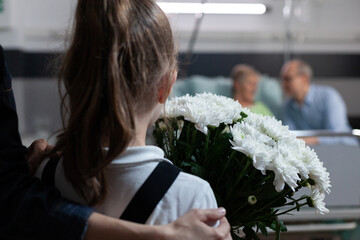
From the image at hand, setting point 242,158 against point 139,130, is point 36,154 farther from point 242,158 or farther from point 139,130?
point 242,158

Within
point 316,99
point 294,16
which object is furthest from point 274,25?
point 316,99

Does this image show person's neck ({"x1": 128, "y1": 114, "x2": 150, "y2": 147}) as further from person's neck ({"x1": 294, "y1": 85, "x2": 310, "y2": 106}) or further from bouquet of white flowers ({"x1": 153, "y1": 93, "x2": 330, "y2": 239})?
person's neck ({"x1": 294, "y1": 85, "x2": 310, "y2": 106})

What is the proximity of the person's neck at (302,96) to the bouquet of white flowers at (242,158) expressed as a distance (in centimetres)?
295

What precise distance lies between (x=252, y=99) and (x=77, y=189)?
303cm

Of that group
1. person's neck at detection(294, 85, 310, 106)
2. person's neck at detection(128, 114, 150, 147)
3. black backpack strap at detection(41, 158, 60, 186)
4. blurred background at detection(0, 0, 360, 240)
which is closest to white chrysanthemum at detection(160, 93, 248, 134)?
person's neck at detection(128, 114, 150, 147)

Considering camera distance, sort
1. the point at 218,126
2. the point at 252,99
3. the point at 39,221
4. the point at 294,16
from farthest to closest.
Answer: the point at 294,16 → the point at 252,99 → the point at 218,126 → the point at 39,221

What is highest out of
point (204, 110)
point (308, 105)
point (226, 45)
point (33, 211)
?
point (204, 110)

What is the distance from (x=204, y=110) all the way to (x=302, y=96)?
10.0ft

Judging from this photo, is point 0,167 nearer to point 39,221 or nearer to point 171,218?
point 39,221

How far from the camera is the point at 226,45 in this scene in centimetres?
429

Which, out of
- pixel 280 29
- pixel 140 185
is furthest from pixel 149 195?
pixel 280 29

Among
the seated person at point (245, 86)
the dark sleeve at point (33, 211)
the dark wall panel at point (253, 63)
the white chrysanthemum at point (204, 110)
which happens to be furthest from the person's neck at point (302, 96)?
the dark sleeve at point (33, 211)

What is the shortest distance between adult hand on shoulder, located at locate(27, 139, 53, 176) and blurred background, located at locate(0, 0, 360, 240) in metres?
2.56

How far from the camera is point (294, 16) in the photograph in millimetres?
4184
